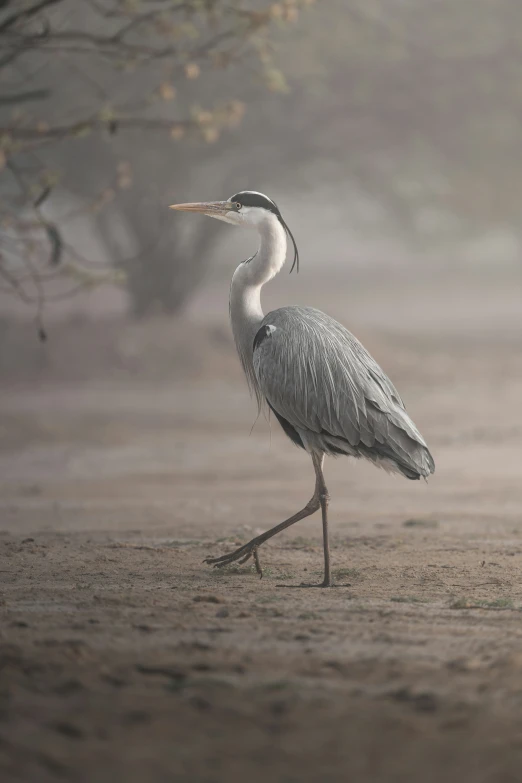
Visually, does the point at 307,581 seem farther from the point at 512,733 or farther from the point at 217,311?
the point at 217,311

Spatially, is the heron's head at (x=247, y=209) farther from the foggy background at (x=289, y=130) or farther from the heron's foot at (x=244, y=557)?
the foggy background at (x=289, y=130)

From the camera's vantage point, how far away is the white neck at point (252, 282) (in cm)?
626

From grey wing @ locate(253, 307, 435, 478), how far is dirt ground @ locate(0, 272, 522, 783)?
2.04 feet

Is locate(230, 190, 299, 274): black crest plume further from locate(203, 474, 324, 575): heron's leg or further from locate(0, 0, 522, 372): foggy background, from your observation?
locate(0, 0, 522, 372): foggy background

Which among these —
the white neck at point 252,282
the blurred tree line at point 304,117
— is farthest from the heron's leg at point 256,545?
the blurred tree line at point 304,117

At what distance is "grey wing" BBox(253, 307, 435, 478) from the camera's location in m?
5.65

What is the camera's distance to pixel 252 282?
6.32 meters

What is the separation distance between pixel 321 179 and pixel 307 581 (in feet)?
65.7

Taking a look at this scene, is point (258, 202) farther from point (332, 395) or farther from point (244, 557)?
point (244, 557)

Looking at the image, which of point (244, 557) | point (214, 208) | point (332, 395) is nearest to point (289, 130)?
point (214, 208)

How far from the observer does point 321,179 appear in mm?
24875

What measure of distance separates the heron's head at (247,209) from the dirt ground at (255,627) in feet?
5.87

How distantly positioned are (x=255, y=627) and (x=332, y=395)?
171cm

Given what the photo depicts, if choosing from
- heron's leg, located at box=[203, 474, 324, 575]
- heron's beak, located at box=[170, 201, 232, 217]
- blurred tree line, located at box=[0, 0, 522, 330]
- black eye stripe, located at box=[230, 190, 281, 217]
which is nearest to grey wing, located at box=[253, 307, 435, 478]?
heron's leg, located at box=[203, 474, 324, 575]
